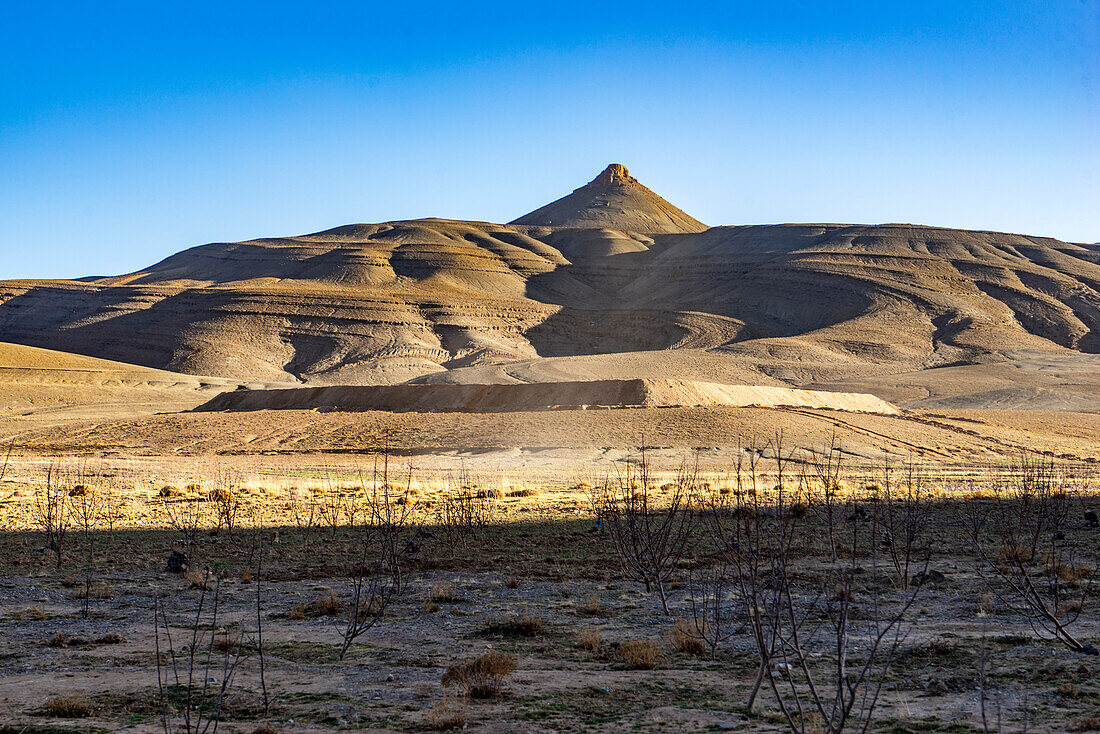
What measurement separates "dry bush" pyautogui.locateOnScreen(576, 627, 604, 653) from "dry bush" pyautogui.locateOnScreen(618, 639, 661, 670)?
0.39 metres

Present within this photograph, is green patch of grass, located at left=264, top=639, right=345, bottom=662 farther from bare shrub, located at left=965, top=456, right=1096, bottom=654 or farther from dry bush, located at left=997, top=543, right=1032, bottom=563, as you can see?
dry bush, located at left=997, top=543, right=1032, bottom=563

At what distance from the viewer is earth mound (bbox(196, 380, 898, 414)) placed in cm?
5122

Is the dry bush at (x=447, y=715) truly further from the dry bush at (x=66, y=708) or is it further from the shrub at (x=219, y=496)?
the shrub at (x=219, y=496)

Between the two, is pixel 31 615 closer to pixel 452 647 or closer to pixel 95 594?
pixel 95 594

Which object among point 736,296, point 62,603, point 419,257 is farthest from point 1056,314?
point 62,603

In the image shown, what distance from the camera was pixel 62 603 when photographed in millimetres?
11891

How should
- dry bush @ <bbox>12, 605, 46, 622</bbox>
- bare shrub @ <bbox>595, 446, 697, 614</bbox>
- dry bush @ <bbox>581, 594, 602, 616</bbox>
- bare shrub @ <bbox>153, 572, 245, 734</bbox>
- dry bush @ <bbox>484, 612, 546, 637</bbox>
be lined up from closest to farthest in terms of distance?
bare shrub @ <bbox>153, 572, 245, 734</bbox> → dry bush @ <bbox>484, 612, 546, 637</bbox> → dry bush @ <bbox>12, 605, 46, 622</bbox> → dry bush @ <bbox>581, 594, 602, 616</bbox> → bare shrub @ <bbox>595, 446, 697, 614</bbox>

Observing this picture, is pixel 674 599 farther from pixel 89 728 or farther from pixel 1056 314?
pixel 1056 314

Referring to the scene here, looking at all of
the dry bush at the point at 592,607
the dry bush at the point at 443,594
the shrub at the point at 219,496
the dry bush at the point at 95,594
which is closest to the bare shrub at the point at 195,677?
the dry bush at the point at 95,594

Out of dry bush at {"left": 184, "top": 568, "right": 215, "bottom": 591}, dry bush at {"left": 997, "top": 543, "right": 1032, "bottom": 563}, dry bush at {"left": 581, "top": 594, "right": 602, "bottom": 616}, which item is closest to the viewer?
dry bush at {"left": 581, "top": 594, "right": 602, "bottom": 616}

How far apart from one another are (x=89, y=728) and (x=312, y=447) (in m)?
38.2

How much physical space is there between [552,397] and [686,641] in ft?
142

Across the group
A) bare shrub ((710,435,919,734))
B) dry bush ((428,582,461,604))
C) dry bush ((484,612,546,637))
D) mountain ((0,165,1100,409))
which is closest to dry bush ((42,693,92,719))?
dry bush ((484,612,546,637))

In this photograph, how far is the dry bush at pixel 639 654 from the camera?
861 cm
